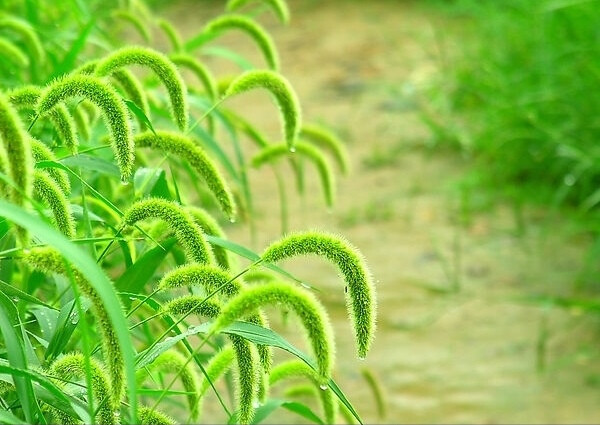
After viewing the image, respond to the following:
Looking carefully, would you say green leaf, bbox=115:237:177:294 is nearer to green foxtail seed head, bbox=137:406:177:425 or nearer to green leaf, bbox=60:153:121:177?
green leaf, bbox=60:153:121:177

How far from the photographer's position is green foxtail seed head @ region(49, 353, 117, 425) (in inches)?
64.9

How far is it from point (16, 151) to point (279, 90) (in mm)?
741

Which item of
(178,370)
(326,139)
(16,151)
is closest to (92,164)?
(178,370)

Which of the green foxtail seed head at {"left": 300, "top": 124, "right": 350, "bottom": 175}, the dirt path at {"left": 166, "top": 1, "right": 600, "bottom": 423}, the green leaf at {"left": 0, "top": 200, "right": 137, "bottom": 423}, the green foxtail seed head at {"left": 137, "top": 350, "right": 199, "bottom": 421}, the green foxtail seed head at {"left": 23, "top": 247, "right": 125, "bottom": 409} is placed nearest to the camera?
the green leaf at {"left": 0, "top": 200, "right": 137, "bottom": 423}

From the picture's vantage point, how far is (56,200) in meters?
1.72

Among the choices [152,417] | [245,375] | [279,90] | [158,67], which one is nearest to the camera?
[245,375]

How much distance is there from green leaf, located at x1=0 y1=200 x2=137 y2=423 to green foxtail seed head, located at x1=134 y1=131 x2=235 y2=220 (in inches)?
21.2

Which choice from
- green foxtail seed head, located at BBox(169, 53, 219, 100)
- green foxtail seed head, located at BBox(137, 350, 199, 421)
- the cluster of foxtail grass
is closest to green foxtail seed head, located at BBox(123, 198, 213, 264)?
the cluster of foxtail grass

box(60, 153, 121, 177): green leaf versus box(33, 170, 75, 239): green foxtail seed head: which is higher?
box(60, 153, 121, 177): green leaf

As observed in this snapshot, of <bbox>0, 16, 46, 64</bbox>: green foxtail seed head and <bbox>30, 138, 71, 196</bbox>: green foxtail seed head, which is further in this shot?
<bbox>0, 16, 46, 64</bbox>: green foxtail seed head

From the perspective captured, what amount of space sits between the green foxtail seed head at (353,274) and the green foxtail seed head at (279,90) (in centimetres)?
45

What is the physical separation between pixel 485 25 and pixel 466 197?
1080 millimetres

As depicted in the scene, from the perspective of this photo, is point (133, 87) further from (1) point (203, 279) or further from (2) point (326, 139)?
Result: (2) point (326, 139)

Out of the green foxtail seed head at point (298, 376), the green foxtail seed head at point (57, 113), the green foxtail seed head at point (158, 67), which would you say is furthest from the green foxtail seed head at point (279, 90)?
the green foxtail seed head at point (298, 376)
